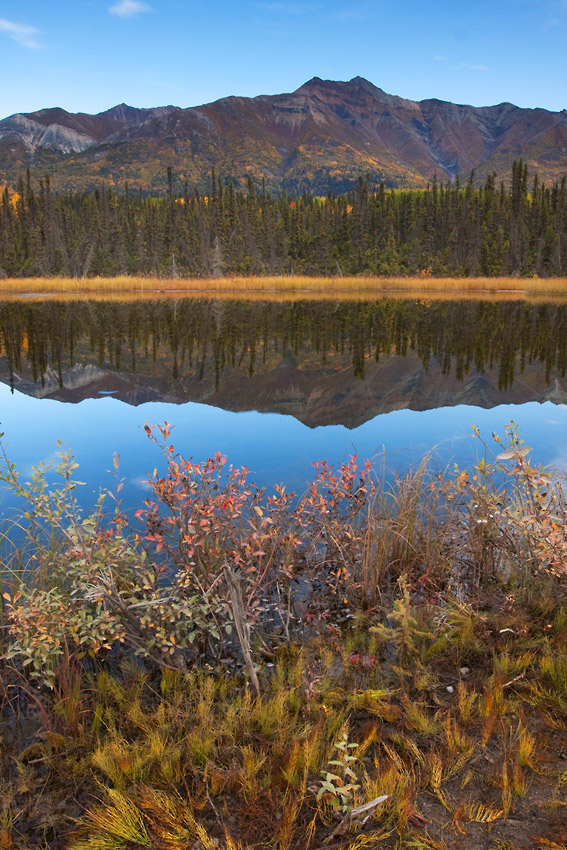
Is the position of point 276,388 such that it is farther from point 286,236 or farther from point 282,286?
point 286,236

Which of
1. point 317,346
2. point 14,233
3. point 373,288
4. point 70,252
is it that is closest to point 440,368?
point 317,346

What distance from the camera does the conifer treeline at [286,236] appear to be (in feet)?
211

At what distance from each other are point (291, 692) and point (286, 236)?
72.5 metres

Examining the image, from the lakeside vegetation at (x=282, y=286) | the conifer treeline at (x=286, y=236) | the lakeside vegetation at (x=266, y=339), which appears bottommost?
the lakeside vegetation at (x=266, y=339)

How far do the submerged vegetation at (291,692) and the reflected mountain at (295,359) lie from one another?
20.2 feet

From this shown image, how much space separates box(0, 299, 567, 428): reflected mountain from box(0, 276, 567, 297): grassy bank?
1739 cm

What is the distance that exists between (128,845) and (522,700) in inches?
85.1

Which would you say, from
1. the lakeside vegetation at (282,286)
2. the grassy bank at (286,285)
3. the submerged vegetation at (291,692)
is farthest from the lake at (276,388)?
the grassy bank at (286,285)

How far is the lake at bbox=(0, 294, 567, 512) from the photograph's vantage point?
8898mm

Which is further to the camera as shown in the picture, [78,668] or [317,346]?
[317,346]

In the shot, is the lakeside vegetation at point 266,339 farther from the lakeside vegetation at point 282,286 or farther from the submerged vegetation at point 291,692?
the lakeside vegetation at point 282,286

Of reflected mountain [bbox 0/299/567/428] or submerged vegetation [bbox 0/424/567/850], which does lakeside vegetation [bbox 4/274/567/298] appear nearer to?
reflected mountain [bbox 0/299/567/428]

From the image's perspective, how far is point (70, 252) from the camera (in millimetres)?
66312

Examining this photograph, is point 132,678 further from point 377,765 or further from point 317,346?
point 317,346
